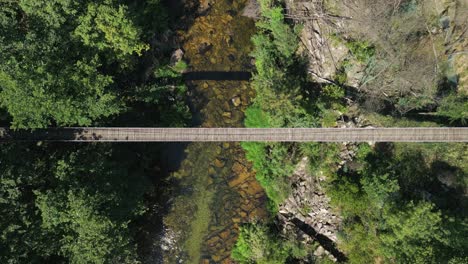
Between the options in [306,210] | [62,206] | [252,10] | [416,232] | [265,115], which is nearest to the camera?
[416,232]

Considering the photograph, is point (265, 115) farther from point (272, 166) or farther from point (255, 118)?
point (272, 166)

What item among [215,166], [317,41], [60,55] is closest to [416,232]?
[317,41]

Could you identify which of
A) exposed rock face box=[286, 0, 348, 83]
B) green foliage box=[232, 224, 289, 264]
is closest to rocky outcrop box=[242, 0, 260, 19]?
exposed rock face box=[286, 0, 348, 83]

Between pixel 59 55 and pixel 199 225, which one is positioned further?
pixel 199 225

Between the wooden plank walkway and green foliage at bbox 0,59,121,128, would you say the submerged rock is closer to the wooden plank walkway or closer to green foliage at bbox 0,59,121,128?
the wooden plank walkway

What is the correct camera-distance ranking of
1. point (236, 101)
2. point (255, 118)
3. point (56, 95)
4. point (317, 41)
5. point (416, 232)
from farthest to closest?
point (236, 101)
point (255, 118)
point (317, 41)
point (56, 95)
point (416, 232)

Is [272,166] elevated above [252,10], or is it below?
below
